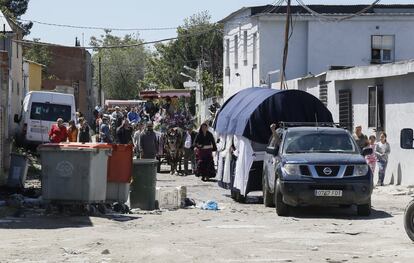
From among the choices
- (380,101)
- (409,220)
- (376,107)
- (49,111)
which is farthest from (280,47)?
(409,220)

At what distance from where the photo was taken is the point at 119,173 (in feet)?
57.9

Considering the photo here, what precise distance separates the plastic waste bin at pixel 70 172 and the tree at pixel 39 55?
5401 cm

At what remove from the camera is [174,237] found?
14.1m

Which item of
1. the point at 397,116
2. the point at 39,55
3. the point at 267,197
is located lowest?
the point at 267,197

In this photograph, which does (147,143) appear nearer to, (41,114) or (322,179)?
(41,114)

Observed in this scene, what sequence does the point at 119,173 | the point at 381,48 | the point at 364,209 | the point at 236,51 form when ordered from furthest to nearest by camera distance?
the point at 236,51 < the point at 381,48 < the point at 119,173 < the point at 364,209

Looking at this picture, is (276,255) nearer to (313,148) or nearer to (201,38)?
(313,148)

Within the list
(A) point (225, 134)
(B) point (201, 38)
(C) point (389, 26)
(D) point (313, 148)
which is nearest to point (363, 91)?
(A) point (225, 134)

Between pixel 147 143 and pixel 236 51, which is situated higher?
pixel 236 51

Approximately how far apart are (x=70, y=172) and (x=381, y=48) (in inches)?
1131

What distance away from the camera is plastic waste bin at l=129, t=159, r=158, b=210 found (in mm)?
18328

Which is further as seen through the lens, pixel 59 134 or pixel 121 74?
pixel 121 74

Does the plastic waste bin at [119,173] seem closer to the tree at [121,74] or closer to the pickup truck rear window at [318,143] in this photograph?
the pickup truck rear window at [318,143]

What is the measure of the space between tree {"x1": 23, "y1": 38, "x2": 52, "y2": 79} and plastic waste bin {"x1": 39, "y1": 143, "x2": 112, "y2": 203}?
2126 inches
